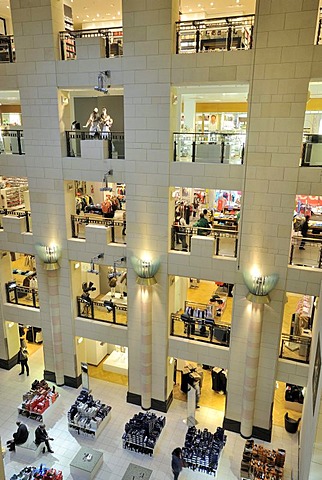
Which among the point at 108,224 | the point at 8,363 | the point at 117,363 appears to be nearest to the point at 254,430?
the point at 117,363

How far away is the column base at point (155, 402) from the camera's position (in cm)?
1205

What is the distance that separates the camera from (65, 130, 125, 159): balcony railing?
35.6 feet

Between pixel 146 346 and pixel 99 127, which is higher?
pixel 99 127

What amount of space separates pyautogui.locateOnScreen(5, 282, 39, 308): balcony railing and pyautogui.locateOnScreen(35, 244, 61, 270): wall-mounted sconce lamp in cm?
173

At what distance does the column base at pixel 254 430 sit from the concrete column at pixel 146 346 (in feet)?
8.00

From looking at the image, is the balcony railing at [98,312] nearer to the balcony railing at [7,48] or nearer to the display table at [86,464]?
the display table at [86,464]

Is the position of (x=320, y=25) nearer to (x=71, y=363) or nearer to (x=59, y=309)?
(x=59, y=309)

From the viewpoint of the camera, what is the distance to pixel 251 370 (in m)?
10.5

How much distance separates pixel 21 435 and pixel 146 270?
5.45 metres

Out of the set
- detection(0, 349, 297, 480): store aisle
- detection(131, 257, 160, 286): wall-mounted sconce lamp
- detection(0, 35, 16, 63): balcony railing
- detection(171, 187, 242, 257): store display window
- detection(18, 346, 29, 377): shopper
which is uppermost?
detection(0, 35, 16, 63): balcony railing

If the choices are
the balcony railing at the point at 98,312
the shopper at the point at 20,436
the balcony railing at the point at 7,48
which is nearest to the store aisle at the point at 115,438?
the shopper at the point at 20,436

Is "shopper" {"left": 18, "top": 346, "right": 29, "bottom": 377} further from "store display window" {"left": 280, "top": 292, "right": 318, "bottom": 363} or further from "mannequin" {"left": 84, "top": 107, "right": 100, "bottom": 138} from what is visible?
"store display window" {"left": 280, "top": 292, "right": 318, "bottom": 363}

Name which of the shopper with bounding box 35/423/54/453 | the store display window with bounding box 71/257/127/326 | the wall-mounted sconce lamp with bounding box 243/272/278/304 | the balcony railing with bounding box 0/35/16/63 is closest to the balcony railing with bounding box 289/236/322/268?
the wall-mounted sconce lamp with bounding box 243/272/278/304

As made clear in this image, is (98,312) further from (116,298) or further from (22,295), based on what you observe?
(22,295)
